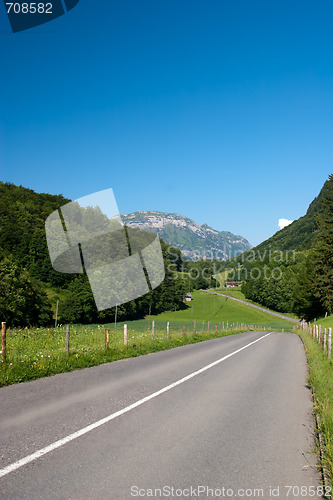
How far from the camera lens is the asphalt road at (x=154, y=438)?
4.18m

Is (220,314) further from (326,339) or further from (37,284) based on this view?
(326,339)

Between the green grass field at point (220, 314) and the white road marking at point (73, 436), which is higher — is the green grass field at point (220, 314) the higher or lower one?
the lower one

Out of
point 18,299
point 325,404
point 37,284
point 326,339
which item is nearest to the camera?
point 325,404

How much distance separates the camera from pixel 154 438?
5.71 meters

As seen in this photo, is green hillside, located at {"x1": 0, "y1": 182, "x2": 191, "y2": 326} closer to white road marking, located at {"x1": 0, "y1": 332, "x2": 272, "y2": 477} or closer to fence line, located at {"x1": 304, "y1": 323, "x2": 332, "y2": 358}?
fence line, located at {"x1": 304, "y1": 323, "x2": 332, "y2": 358}

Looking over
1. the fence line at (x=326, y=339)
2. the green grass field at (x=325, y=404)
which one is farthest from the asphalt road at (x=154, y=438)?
the fence line at (x=326, y=339)

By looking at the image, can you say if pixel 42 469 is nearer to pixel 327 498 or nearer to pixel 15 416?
pixel 15 416

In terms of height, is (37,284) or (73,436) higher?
(37,284)

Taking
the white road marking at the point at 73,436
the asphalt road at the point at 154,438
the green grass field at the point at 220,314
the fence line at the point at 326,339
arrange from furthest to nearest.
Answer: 1. the green grass field at the point at 220,314
2. the fence line at the point at 326,339
3. the white road marking at the point at 73,436
4. the asphalt road at the point at 154,438

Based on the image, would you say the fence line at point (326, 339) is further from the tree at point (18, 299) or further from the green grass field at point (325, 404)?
the tree at point (18, 299)

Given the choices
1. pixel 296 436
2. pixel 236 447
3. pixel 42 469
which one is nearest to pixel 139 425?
pixel 236 447

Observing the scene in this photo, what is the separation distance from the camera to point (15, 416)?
6.65 meters

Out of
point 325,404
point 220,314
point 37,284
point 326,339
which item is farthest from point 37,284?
point 325,404

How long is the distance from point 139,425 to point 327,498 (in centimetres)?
319
